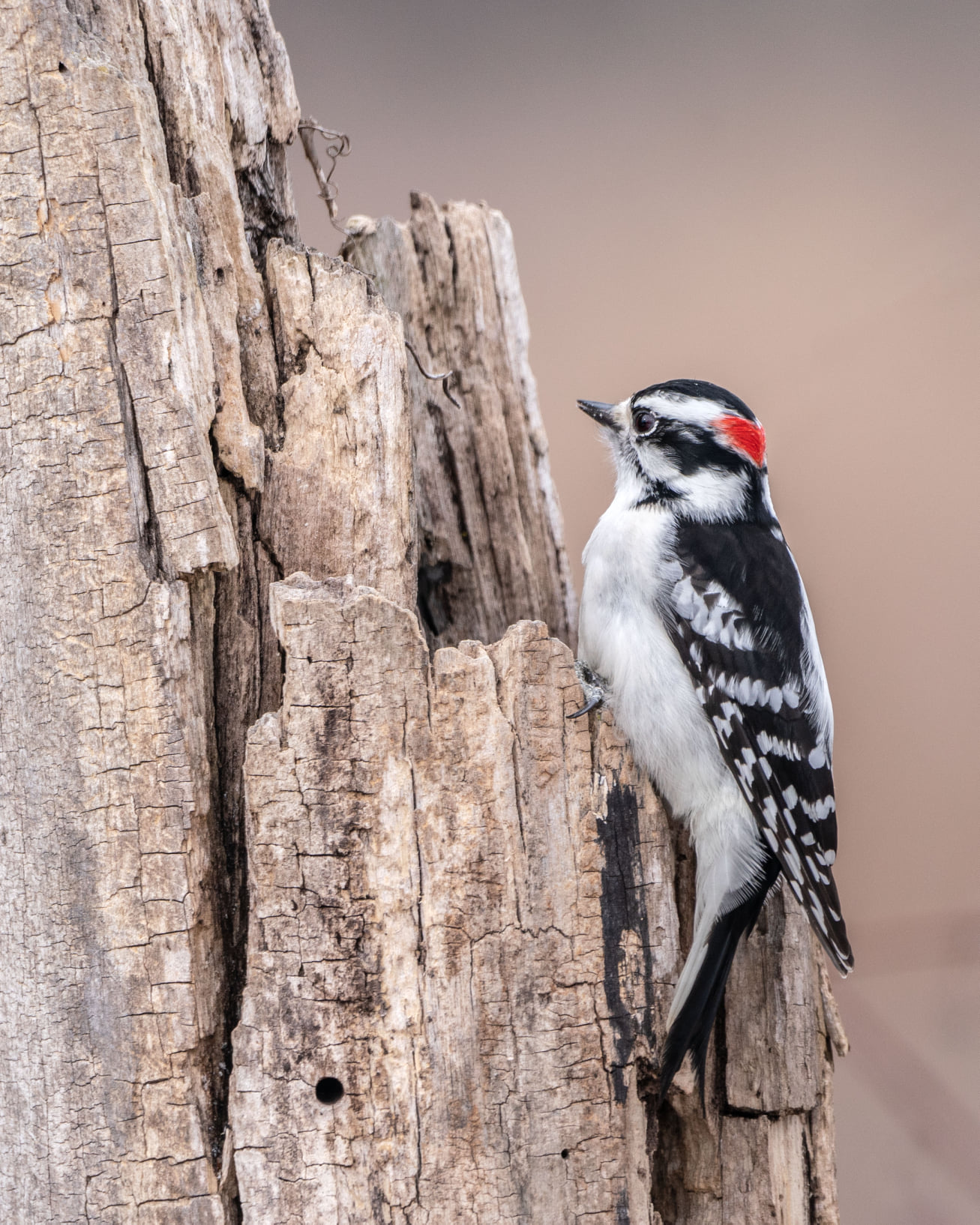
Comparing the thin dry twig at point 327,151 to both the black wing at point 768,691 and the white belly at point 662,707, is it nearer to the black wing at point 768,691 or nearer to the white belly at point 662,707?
the white belly at point 662,707

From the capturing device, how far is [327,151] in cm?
307

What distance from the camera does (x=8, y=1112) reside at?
2.10 meters

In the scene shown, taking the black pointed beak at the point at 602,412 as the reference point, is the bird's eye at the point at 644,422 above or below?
below

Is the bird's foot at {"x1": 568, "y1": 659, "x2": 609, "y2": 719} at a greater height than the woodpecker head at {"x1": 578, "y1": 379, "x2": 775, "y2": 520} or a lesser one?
lesser

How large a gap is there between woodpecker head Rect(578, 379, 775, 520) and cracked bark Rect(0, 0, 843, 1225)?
37.7 inches

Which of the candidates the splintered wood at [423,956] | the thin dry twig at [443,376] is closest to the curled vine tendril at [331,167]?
the thin dry twig at [443,376]

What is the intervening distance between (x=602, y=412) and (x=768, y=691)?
980 millimetres

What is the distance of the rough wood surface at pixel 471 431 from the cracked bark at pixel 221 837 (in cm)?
92

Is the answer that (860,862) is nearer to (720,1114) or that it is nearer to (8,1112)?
(720,1114)

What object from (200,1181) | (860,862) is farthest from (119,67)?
(860,862)

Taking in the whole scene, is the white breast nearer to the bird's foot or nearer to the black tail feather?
the bird's foot

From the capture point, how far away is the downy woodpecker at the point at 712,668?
2436 mm

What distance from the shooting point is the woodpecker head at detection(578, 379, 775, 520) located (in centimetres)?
296

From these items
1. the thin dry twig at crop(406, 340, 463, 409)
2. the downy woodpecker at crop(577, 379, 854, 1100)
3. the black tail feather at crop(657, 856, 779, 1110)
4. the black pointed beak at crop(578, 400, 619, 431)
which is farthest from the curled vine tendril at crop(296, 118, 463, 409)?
the black tail feather at crop(657, 856, 779, 1110)
